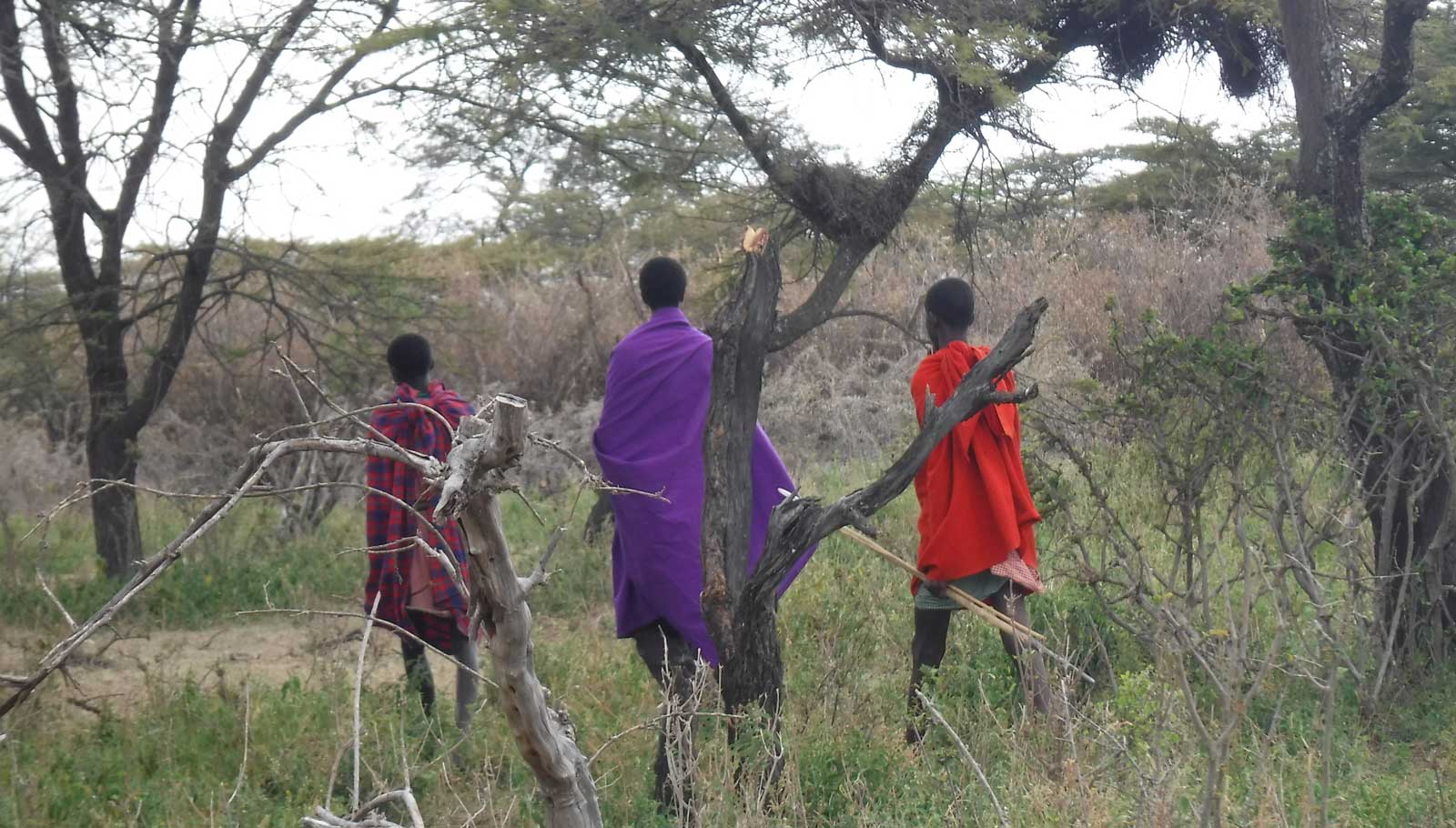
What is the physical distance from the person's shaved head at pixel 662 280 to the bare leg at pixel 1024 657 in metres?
1.40

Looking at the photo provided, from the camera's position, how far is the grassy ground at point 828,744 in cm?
322

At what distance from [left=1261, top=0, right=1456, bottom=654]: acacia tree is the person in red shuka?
1228mm

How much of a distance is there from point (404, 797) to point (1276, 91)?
641 centimetres

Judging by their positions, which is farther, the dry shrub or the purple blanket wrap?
the dry shrub

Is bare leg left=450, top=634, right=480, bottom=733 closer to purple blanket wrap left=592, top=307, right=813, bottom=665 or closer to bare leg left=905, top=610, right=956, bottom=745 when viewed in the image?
purple blanket wrap left=592, top=307, right=813, bottom=665

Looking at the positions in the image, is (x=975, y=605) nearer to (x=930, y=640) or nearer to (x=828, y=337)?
(x=930, y=640)

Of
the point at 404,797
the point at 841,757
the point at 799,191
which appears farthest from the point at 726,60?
the point at 404,797

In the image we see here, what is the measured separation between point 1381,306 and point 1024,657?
1.87 m

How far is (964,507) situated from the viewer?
4.42m

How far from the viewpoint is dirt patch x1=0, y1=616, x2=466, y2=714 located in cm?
564

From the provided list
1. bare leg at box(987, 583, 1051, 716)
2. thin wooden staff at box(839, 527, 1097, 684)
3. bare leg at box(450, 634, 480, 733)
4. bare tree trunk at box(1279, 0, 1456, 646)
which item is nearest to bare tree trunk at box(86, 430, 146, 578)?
bare leg at box(450, 634, 480, 733)

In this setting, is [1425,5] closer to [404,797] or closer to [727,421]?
[727,421]

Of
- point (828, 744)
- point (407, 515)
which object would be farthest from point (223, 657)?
point (828, 744)

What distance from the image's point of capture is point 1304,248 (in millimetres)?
5203
